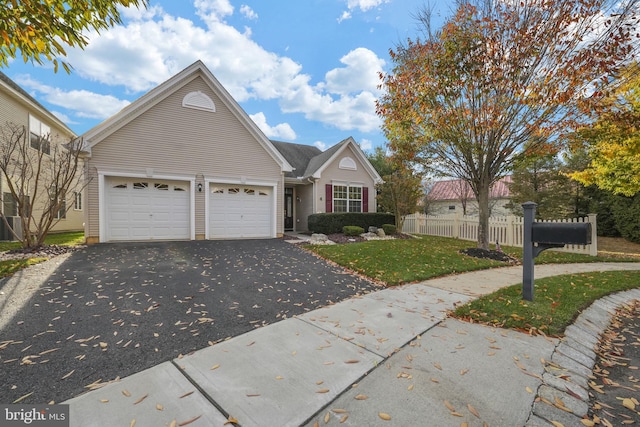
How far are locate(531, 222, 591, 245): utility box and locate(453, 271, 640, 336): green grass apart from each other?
1014 mm

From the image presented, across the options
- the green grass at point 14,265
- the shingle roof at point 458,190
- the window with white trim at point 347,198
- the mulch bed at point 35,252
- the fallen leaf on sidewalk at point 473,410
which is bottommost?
the fallen leaf on sidewalk at point 473,410

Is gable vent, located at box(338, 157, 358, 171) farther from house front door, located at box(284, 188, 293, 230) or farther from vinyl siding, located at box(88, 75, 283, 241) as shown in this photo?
vinyl siding, located at box(88, 75, 283, 241)

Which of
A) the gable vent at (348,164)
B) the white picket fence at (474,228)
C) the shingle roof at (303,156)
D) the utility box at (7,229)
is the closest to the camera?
the white picket fence at (474,228)

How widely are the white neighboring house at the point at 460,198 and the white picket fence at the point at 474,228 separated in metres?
10.0

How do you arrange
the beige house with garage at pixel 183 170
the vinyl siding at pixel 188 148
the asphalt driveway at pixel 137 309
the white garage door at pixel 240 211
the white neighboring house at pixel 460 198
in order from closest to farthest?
the asphalt driveway at pixel 137 309, the beige house with garage at pixel 183 170, the vinyl siding at pixel 188 148, the white garage door at pixel 240 211, the white neighboring house at pixel 460 198

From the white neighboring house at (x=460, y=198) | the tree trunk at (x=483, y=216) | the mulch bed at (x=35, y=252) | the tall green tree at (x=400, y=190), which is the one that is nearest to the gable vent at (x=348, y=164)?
the tall green tree at (x=400, y=190)

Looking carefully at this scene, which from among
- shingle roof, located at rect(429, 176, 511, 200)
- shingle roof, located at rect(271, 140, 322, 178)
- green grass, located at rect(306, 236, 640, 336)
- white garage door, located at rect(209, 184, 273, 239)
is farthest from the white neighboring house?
white garage door, located at rect(209, 184, 273, 239)

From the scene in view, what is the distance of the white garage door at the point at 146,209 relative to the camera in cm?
1013

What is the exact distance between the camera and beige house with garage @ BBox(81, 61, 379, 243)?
9969mm

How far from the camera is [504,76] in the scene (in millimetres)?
7367

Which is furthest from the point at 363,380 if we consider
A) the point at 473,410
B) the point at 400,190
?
the point at 400,190

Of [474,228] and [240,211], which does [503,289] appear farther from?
[240,211]

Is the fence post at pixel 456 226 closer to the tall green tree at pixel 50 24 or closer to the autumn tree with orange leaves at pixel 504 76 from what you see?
the autumn tree with orange leaves at pixel 504 76

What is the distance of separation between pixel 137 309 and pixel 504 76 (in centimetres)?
974
